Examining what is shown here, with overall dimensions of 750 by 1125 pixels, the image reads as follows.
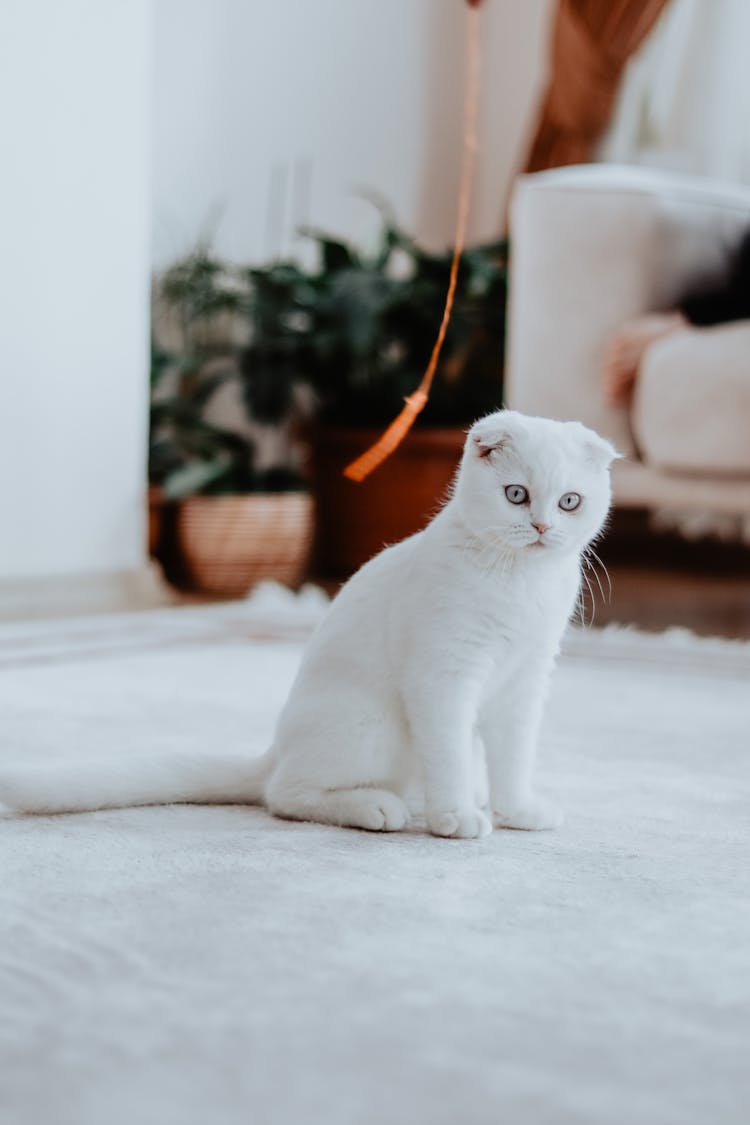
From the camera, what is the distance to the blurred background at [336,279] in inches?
102

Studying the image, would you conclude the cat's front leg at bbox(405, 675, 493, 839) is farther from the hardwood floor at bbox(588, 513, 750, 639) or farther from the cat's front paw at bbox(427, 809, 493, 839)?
the hardwood floor at bbox(588, 513, 750, 639)

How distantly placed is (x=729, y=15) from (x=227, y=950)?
12.0 feet

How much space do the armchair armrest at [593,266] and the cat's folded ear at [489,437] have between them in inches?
54.4

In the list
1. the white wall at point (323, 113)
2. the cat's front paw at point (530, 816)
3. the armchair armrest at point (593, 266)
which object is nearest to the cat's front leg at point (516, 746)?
the cat's front paw at point (530, 816)

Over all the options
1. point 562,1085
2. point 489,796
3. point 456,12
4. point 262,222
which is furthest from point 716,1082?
point 456,12

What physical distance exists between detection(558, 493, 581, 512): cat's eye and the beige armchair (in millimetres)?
1266

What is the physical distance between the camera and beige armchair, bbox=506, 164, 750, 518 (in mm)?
2432

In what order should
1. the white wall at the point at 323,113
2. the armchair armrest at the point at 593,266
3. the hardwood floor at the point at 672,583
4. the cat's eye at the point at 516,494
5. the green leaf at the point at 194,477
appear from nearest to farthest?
1. the cat's eye at the point at 516,494
2. the armchair armrest at the point at 593,266
3. the hardwood floor at the point at 672,583
4. the green leaf at the point at 194,477
5. the white wall at the point at 323,113

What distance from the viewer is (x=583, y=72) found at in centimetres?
398

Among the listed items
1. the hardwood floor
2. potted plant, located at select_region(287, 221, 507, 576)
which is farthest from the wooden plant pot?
the hardwood floor

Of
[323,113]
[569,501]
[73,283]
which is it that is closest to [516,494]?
[569,501]

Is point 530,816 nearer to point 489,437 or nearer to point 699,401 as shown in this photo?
point 489,437

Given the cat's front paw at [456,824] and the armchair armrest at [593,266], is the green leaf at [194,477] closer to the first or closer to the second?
the armchair armrest at [593,266]

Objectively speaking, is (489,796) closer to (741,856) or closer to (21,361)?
(741,856)
